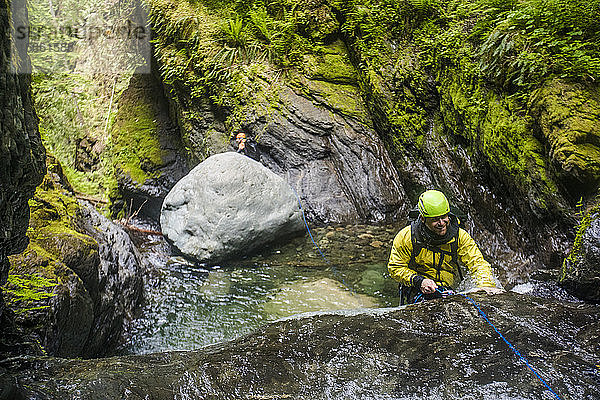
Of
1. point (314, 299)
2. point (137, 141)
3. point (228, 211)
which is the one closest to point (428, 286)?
point (314, 299)

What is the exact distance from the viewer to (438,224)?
4211 millimetres

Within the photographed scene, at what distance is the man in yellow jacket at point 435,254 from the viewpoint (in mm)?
4148

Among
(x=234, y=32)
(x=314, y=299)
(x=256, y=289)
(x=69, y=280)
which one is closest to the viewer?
(x=69, y=280)

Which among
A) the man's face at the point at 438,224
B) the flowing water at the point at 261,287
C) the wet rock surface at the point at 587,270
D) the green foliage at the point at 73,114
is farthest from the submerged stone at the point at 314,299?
the green foliage at the point at 73,114

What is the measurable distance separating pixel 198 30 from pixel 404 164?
6.34m

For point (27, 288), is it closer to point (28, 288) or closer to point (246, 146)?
point (28, 288)

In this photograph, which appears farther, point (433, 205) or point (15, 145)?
point (433, 205)

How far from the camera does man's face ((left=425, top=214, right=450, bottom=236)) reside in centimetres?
418

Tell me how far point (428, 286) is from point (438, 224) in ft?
2.14

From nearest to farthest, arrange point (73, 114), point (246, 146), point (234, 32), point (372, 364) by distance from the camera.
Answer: point (372, 364), point (246, 146), point (234, 32), point (73, 114)

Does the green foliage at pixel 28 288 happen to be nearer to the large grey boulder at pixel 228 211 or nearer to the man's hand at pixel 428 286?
the man's hand at pixel 428 286

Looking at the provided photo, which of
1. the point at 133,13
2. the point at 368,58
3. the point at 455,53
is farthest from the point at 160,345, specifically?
the point at 133,13

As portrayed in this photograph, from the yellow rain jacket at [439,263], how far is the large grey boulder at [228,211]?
9.85 ft

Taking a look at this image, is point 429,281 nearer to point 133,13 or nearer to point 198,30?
point 198,30
